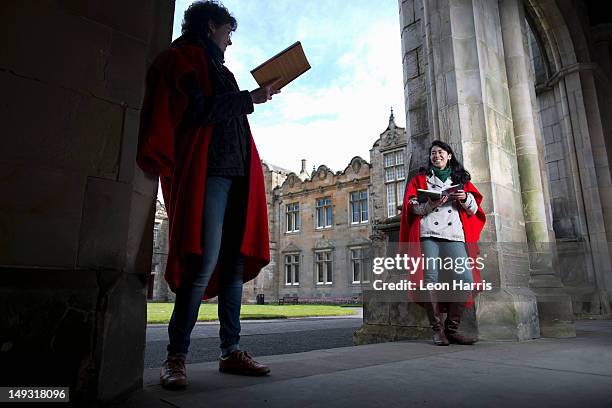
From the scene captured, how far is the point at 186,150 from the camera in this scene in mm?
1868

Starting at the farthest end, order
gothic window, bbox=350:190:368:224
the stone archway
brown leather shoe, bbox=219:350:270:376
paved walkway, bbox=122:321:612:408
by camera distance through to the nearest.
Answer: gothic window, bbox=350:190:368:224
the stone archway
brown leather shoe, bbox=219:350:270:376
paved walkway, bbox=122:321:612:408

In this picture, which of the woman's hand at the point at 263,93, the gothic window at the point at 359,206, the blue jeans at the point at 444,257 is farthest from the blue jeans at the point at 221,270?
Result: the gothic window at the point at 359,206

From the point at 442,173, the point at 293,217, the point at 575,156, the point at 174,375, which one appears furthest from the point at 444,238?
the point at 293,217

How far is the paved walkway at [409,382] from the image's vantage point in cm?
139

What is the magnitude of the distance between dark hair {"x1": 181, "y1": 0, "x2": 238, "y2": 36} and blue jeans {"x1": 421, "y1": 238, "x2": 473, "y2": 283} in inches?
87.6

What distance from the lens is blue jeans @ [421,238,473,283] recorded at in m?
3.10

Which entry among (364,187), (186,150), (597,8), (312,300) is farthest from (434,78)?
(312,300)

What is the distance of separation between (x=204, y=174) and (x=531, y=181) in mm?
3832

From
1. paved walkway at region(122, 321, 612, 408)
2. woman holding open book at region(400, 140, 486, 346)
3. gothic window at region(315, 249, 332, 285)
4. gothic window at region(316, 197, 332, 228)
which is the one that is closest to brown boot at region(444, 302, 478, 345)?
woman holding open book at region(400, 140, 486, 346)

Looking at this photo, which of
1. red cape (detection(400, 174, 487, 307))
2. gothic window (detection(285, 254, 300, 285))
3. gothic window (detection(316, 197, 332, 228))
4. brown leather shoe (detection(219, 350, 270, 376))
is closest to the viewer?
brown leather shoe (detection(219, 350, 270, 376))

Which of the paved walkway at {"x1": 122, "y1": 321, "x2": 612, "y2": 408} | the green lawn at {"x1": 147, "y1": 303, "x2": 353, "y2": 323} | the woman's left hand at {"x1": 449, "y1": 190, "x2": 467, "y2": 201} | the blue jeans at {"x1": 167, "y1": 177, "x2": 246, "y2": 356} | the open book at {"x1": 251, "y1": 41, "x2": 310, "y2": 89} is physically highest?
the open book at {"x1": 251, "y1": 41, "x2": 310, "y2": 89}

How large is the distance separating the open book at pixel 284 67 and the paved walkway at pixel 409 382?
142 cm

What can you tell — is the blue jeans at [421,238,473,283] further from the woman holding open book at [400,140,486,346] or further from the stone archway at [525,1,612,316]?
the stone archway at [525,1,612,316]

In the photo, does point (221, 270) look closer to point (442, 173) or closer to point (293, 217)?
point (442, 173)
